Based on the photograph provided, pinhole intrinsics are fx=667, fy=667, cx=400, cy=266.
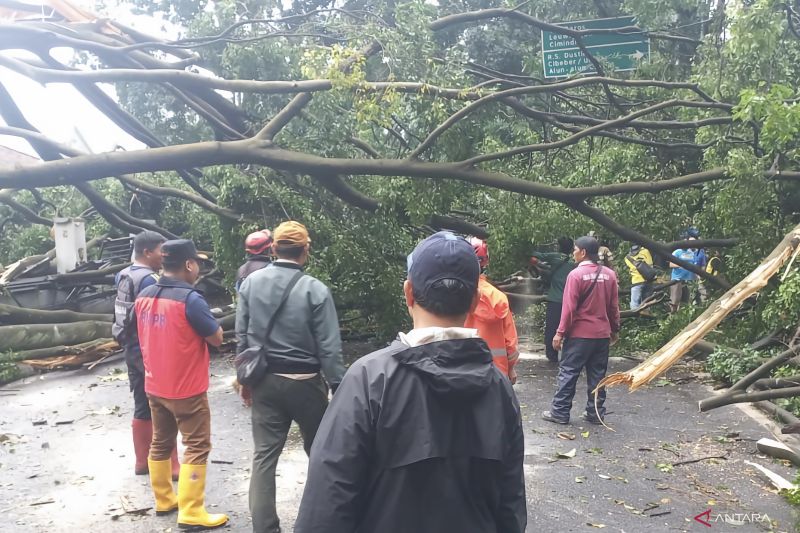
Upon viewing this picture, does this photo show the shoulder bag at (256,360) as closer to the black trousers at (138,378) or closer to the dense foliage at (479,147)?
the black trousers at (138,378)

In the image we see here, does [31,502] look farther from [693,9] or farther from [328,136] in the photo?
[693,9]

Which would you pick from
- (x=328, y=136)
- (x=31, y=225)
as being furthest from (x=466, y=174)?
(x=31, y=225)

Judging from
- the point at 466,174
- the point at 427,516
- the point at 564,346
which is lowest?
the point at 564,346

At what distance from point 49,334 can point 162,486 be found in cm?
601

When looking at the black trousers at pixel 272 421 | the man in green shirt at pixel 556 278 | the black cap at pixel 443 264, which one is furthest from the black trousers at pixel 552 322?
the black cap at pixel 443 264

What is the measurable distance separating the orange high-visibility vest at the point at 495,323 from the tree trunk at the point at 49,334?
7071 mm

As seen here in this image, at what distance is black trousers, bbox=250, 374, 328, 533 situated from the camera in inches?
146

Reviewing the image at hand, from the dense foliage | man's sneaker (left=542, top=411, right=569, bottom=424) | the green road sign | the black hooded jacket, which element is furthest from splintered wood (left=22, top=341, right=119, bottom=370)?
the black hooded jacket

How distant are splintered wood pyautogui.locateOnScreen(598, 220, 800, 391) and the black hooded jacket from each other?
1173 millimetres

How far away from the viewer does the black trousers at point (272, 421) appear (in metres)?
3.72

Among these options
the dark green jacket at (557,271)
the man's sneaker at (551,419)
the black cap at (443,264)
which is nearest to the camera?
the black cap at (443,264)

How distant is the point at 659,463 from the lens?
528 centimetres

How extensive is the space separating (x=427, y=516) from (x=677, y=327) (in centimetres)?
830

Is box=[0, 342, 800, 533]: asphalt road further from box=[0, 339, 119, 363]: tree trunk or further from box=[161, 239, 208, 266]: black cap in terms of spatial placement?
box=[161, 239, 208, 266]: black cap
